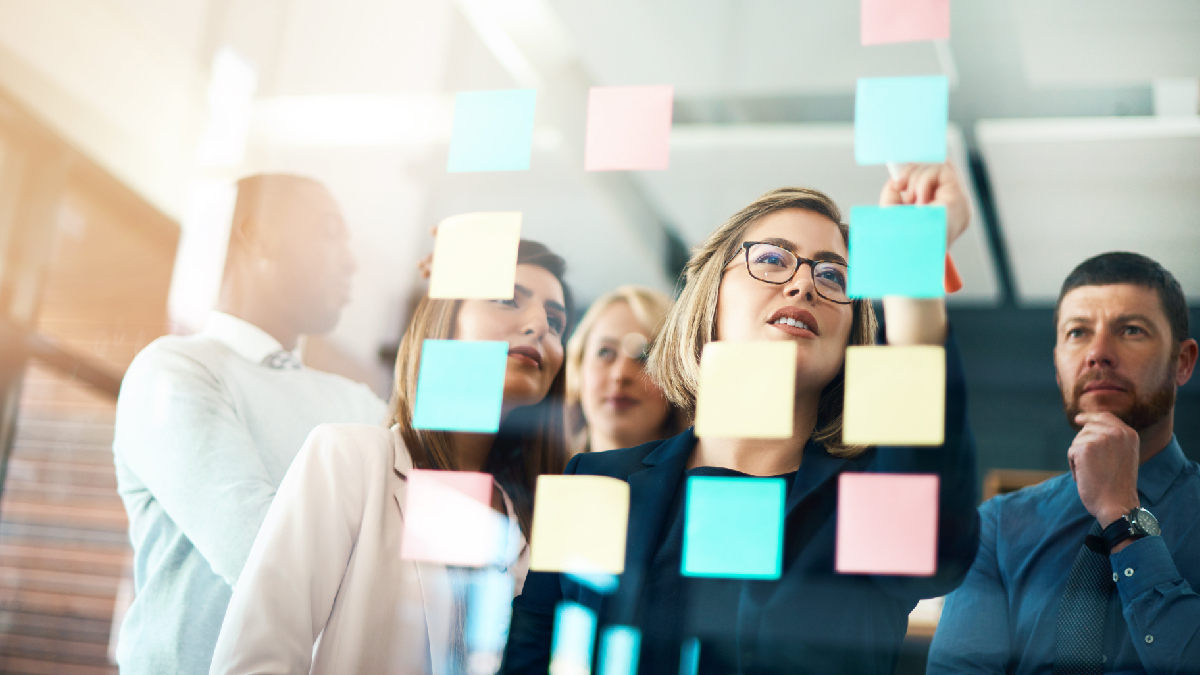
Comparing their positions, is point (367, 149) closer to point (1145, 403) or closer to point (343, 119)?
point (343, 119)

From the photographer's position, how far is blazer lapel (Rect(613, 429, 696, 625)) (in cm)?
118

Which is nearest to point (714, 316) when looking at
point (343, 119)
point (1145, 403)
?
point (1145, 403)

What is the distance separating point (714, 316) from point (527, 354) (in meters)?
0.31

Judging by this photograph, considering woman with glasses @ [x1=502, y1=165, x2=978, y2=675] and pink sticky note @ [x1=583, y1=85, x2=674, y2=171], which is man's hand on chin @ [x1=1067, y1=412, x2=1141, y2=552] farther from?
pink sticky note @ [x1=583, y1=85, x2=674, y2=171]

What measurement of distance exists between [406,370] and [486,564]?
34 cm

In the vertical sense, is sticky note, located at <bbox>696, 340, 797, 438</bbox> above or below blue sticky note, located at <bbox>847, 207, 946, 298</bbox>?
below

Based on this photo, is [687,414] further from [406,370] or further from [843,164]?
[843,164]

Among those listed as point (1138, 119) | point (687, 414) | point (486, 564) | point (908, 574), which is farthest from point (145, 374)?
point (1138, 119)

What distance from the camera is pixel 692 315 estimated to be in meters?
1.28

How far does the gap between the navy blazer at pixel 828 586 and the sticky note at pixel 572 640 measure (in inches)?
1.2

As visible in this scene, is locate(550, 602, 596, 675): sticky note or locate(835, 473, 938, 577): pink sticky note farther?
locate(550, 602, 596, 675): sticky note

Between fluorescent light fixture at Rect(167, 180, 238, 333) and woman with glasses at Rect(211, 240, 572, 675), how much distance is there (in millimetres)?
482

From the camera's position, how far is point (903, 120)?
1204mm

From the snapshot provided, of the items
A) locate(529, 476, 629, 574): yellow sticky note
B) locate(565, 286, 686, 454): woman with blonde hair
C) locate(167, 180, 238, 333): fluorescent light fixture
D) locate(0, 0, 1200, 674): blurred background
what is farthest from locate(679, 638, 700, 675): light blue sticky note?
locate(167, 180, 238, 333): fluorescent light fixture
